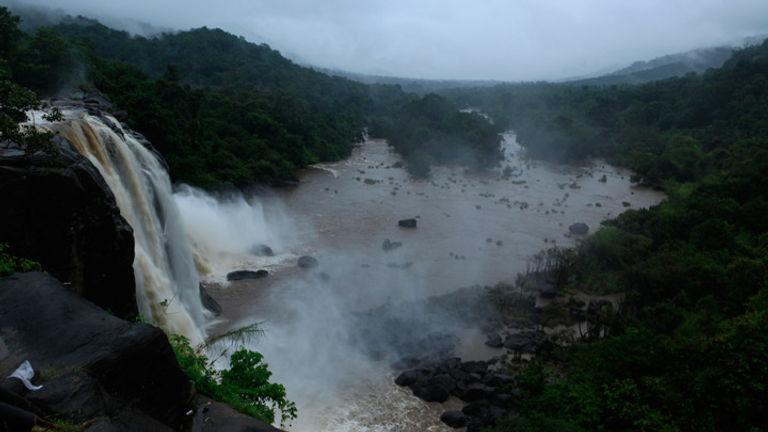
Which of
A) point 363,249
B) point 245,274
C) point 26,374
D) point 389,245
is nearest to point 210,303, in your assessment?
point 245,274

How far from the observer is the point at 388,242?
3459cm

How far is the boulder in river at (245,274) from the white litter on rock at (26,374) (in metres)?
19.6

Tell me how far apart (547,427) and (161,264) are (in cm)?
1397

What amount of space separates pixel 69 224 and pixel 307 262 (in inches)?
723

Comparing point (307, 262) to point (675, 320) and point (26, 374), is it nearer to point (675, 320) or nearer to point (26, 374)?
point (675, 320)

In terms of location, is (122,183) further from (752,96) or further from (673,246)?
(752,96)

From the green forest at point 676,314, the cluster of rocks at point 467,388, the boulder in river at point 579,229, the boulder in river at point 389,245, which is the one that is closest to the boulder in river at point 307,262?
the boulder in river at point 389,245

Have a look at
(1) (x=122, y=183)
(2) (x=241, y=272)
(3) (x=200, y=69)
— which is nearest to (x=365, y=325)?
(2) (x=241, y=272)

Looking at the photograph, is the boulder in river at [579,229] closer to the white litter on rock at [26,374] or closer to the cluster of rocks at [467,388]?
the cluster of rocks at [467,388]

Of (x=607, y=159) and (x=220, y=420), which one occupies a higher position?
(x=220, y=420)

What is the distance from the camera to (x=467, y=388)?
18641 millimetres

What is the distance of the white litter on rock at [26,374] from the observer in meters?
7.31

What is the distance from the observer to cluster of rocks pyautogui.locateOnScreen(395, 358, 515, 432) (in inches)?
674

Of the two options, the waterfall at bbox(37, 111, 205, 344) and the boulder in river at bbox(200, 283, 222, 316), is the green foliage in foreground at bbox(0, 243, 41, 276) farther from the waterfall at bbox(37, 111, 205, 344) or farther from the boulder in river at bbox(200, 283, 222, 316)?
the boulder in river at bbox(200, 283, 222, 316)
